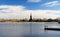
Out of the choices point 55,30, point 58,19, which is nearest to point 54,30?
point 55,30

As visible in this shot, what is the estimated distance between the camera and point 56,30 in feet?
170

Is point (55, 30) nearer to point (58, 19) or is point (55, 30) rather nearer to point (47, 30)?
point (47, 30)

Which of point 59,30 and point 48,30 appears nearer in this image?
point 59,30

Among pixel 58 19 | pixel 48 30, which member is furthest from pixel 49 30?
pixel 58 19

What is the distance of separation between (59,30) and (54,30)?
247cm

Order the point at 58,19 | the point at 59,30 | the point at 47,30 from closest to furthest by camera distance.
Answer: the point at 59,30, the point at 47,30, the point at 58,19

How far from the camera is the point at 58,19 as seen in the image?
105 meters

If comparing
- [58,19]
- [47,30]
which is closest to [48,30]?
[47,30]

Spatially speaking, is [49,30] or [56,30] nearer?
[56,30]

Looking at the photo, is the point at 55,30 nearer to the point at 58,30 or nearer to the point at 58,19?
the point at 58,30

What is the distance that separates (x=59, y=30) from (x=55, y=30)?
70.5 inches

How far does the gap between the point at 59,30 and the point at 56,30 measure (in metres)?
1.33

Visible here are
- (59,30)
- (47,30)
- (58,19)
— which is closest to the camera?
(59,30)

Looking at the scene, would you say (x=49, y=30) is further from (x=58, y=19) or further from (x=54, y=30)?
(x=58, y=19)
